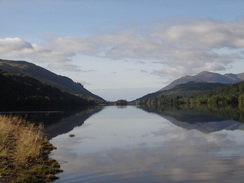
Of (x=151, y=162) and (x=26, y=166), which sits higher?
(x=26, y=166)

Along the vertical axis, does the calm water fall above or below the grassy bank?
below

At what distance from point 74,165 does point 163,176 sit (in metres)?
8.16

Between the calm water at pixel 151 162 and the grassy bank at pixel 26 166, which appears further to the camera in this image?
the calm water at pixel 151 162

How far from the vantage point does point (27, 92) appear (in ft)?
645

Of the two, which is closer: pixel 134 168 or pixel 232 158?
pixel 134 168

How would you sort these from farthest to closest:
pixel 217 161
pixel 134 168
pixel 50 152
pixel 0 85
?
pixel 0 85
pixel 50 152
pixel 217 161
pixel 134 168

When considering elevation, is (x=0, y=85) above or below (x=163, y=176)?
above

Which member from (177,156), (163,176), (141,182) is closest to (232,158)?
(177,156)

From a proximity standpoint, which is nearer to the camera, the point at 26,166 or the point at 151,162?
the point at 26,166

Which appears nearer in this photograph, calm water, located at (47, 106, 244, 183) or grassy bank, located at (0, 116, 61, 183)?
grassy bank, located at (0, 116, 61, 183)

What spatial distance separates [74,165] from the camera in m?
26.0

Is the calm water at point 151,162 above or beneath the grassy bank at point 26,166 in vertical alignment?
beneath

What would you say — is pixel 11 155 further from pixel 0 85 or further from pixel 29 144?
pixel 0 85

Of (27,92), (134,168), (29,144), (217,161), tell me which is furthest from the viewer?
(27,92)
